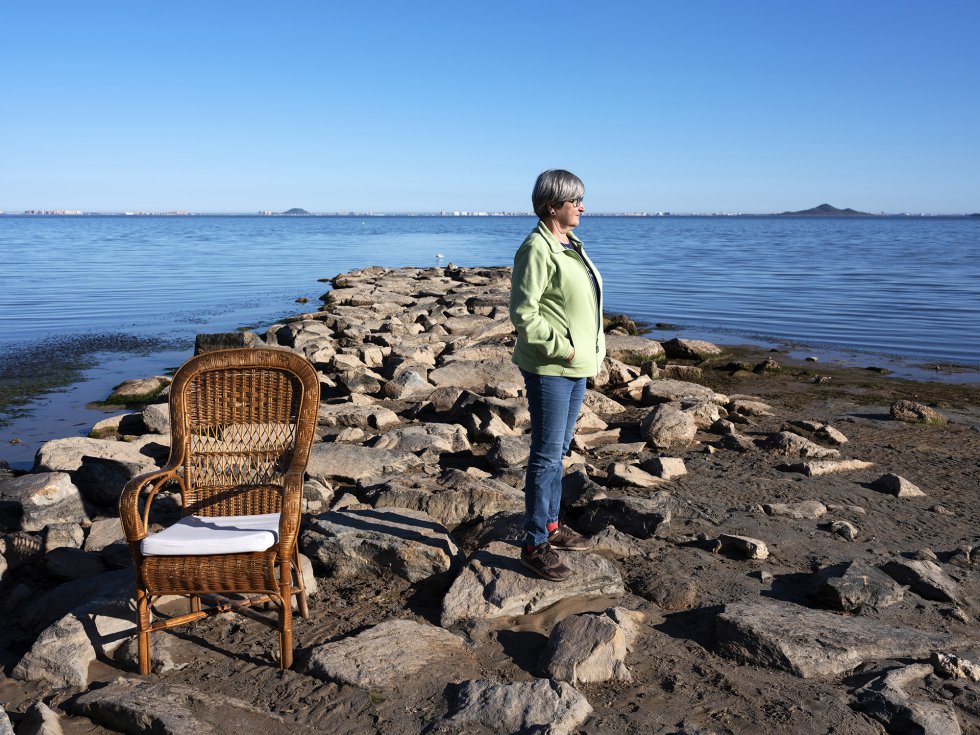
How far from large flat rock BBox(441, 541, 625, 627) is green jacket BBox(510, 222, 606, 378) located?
105 cm

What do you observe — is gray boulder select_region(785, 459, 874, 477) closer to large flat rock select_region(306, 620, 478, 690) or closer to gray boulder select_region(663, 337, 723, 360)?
large flat rock select_region(306, 620, 478, 690)

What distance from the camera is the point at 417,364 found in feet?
33.7

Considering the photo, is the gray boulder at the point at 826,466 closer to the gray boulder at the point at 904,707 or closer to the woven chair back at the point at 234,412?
the gray boulder at the point at 904,707

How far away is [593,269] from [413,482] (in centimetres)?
234

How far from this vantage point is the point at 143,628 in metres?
3.64

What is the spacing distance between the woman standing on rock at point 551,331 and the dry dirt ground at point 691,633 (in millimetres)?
555

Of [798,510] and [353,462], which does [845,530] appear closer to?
[798,510]

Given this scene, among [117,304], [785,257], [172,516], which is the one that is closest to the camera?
[172,516]

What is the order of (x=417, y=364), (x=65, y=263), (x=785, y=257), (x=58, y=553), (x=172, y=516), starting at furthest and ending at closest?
(x=785, y=257), (x=65, y=263), (x=417, y=364), (x=172, y=516), (x=58, y=553)

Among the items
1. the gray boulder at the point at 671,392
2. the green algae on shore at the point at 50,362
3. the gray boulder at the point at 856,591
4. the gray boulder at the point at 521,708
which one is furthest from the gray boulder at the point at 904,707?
the green algae on shore at the point at 50,362

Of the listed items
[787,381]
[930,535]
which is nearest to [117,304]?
[787,381]

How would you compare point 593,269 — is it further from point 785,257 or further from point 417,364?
point 785,257

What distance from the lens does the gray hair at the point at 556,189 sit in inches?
155

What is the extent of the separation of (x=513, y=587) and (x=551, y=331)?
132cm
